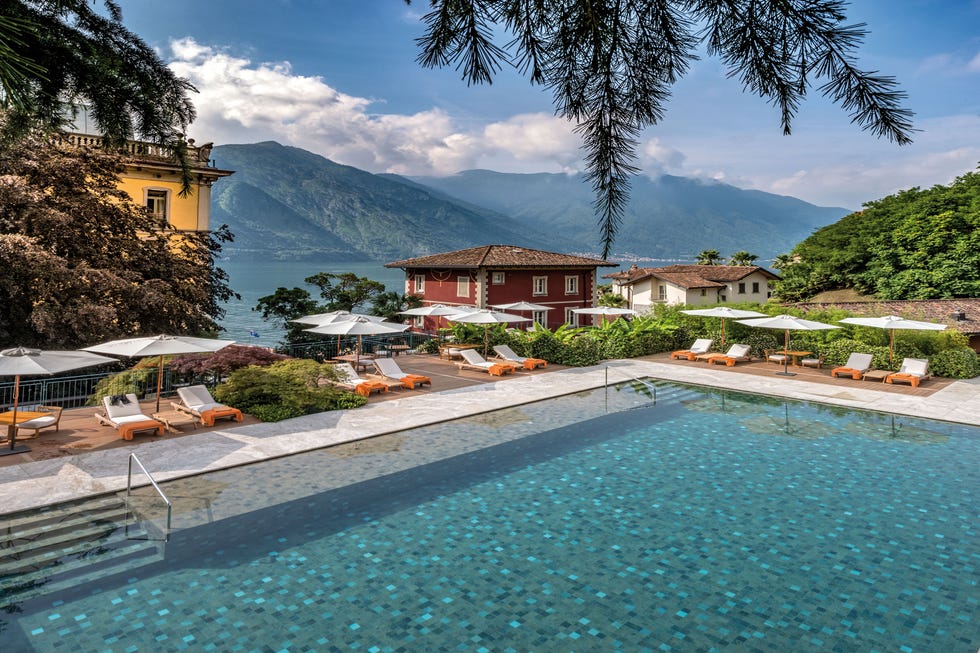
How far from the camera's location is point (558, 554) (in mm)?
7570

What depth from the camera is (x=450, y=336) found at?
27156mm

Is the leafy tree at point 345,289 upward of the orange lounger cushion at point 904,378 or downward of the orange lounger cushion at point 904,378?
upward

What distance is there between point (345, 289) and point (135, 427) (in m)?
19.8

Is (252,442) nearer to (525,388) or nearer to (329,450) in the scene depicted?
(329,450)

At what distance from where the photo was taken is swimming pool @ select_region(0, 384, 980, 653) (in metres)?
5.86

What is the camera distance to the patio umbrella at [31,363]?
10555mm

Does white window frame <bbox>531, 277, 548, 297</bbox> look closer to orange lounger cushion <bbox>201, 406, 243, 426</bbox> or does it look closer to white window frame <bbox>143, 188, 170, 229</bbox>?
white window frame <bbox>143, 188, 170, 229</bbox>

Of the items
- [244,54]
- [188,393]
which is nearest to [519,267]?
[188,393]

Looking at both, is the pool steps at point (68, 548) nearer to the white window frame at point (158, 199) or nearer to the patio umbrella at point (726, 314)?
the patio umbrella at point (726, 314)

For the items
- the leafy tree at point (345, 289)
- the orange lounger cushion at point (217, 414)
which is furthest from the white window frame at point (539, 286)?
the orange lounger cushion at point (217, 414)

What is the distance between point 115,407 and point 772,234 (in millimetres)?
202098

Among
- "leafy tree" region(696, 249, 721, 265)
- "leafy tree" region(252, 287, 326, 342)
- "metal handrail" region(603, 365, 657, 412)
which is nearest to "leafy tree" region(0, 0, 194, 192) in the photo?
"metal handrail" region(603, 365, 657, 412)

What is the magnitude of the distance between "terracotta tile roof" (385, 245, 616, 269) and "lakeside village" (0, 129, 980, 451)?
0.12 m

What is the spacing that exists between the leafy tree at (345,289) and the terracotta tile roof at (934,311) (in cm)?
2101
